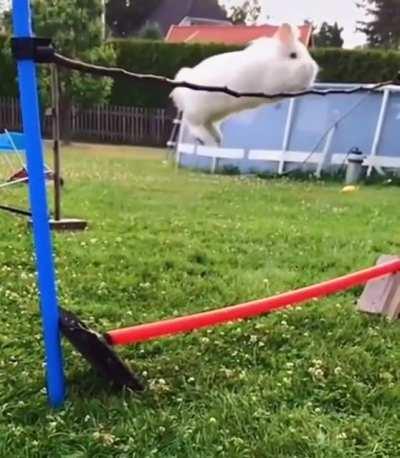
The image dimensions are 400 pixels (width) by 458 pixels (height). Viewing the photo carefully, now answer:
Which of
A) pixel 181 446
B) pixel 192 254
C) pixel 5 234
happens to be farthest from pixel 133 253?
pixel 181 446

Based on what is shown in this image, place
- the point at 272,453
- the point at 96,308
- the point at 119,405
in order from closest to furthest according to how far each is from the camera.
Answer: the point at 272,453, the point at 119,405, the point at 96,308

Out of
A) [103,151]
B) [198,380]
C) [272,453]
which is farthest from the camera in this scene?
[103,151]

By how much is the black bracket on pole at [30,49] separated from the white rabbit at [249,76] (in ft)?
1.28

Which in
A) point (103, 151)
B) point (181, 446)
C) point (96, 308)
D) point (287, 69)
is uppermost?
point (287, 69)

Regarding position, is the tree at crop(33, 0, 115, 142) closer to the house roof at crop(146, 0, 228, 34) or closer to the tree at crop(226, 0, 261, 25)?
the tree at crop(226, 0, 261, 25)

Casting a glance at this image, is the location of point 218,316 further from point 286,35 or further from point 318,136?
point 318,136

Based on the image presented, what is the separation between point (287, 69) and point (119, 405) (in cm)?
109

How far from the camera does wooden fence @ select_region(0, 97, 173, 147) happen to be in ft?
53.0

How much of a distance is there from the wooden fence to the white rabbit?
13781 millimetres

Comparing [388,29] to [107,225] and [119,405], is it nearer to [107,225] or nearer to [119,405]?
[107,225]

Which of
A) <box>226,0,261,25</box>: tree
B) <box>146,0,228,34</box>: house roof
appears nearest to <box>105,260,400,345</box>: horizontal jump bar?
<box>226,0,261,25</box>: tree

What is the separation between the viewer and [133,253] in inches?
167

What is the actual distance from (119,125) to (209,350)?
47.8ft

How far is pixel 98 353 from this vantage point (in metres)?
2.31
